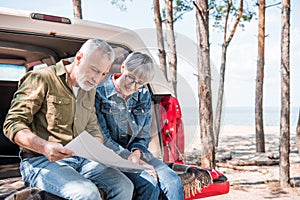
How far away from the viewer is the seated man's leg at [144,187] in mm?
2668

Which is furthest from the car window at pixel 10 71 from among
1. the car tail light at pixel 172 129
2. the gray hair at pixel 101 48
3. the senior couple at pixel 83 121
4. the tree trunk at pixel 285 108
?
the tree trunk at pixel 285 108

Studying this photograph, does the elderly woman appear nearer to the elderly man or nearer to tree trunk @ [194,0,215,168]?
the elderly man

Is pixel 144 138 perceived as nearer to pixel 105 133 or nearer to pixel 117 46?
pixel 105 133

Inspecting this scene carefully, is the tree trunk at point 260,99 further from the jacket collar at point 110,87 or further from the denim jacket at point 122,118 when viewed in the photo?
the jacket collar at point 110,87

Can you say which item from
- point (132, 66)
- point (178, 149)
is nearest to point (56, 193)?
point (132, 66)

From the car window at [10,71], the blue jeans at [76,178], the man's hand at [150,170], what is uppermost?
the car window at [10,71]

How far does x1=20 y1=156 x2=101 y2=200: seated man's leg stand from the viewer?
2244mm

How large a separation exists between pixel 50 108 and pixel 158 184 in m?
0.84

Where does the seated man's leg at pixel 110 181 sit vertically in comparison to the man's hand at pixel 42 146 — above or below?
below

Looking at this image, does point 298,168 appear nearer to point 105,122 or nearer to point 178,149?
point 178,149

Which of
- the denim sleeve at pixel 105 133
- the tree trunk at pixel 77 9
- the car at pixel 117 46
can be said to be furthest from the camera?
the tree trunk at pixel 77 9

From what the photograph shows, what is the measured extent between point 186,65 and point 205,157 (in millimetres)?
2950

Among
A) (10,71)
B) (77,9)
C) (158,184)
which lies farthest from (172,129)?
(77,9)

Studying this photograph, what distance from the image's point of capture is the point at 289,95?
6.38 metres
